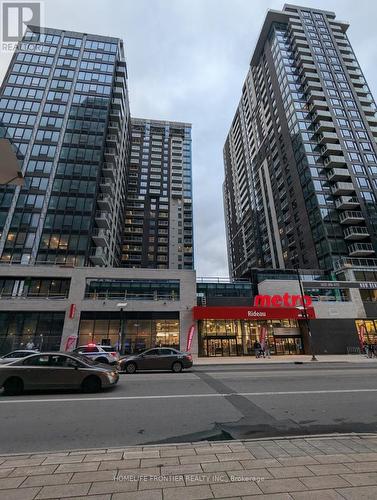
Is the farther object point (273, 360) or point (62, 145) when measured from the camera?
point (62, 145)

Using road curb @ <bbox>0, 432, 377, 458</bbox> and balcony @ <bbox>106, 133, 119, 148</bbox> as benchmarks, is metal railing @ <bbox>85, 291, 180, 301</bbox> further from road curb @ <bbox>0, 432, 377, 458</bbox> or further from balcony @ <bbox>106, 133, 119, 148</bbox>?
balcony @ <bbox>106, 133, 119, 148</bbox>

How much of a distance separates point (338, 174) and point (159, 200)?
52.2m

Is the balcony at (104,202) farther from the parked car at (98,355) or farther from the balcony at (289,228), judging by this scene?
the balcony at (289,228)

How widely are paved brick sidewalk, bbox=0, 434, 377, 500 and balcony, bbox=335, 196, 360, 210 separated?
2386 inches

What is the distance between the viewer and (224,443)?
17.4 feet

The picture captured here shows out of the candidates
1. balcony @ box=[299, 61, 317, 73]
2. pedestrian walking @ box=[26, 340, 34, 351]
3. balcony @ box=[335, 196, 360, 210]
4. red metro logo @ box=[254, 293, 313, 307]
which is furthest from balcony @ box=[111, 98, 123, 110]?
pedestrian walking @ box=[26, 340, 34, 351]

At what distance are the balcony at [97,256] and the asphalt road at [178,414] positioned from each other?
37.9 m

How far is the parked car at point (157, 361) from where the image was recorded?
55.2ft

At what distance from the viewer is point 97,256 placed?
1827 inches

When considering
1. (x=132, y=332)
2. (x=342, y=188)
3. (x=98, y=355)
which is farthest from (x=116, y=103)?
(x=98, y=355)

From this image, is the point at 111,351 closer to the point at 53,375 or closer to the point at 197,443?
the point at 53,375

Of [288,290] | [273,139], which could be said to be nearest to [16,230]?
[288,290]

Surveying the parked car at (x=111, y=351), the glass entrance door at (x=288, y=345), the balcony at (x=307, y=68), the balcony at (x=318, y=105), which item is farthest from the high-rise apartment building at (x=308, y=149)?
the parked car at (x=111, y=351)

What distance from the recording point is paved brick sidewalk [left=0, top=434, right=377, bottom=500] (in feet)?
11.5
